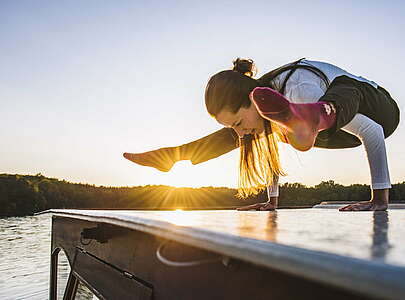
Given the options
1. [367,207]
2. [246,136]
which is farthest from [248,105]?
[367,207]

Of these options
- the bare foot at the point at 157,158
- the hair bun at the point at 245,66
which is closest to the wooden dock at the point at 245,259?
the bare foot at the point at 157,158

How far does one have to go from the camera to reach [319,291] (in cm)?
36

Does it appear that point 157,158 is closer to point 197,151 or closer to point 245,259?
point 197,151

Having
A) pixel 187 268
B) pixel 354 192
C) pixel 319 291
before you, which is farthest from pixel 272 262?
pixel 354 192

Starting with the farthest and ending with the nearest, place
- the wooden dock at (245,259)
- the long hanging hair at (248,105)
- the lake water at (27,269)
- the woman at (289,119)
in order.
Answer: the lake water at (27,269), the long hanging hair at (248,105), the woman at (289,119), the wooden dock at (245,259)

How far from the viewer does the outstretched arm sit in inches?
71.3

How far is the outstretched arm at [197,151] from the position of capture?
181 centimetres

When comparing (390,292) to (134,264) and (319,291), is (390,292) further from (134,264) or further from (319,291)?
(134,264)

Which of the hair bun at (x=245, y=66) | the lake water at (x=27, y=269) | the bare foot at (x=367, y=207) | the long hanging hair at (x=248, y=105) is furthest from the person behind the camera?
the lake water at (x=27, y=269)

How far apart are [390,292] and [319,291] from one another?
0.15 metres

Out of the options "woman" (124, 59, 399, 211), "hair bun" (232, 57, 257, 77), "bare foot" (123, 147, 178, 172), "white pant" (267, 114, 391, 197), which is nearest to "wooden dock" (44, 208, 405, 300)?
"woman" (124, 59, 399, 211)

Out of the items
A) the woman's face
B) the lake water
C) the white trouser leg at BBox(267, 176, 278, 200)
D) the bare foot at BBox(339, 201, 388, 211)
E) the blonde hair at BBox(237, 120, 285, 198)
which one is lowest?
the lake water

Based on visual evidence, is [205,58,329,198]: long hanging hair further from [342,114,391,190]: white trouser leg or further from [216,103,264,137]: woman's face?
[342,114,391,190]: white trouser leg

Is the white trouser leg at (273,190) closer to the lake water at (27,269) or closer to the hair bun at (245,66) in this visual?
the hair bun at (245,66)
